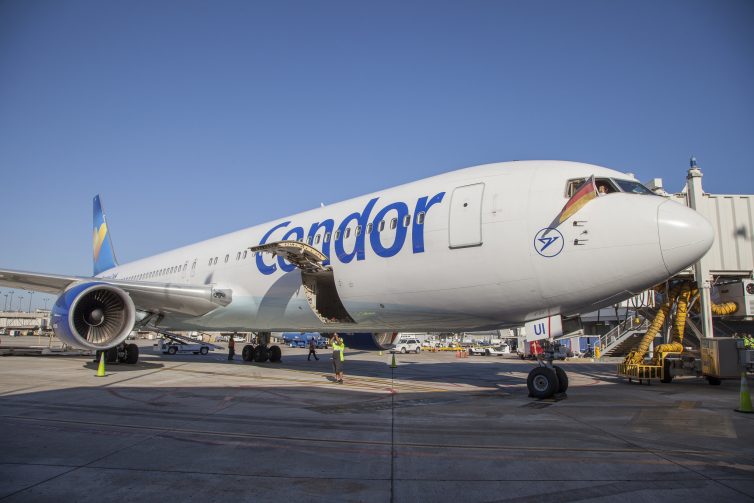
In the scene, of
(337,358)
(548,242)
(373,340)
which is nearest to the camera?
(548,242)

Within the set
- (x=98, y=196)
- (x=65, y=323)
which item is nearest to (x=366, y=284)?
(x=65, y=323)

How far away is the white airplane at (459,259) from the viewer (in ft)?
29.3

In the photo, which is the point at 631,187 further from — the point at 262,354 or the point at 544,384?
the point at 262,354

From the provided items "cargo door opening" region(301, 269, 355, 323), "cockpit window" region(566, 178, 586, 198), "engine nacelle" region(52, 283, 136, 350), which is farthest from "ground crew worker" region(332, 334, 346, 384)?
"cockpit window" region(566, 178, 586, 198)

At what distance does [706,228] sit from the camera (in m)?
8.70

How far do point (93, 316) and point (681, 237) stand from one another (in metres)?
15.4

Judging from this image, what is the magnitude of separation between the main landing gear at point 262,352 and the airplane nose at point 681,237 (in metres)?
17.1

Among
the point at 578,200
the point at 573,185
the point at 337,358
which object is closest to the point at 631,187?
the point at 573,185

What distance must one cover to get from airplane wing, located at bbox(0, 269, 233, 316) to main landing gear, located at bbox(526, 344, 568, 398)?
33.4ft

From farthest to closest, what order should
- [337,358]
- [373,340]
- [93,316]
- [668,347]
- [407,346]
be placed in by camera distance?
[407,346]
[373,340]
[668,347]
[93,316]
[337,358]

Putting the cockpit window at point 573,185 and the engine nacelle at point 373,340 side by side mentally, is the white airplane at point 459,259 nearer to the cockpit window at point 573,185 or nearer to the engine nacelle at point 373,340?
the cockpit window at point 573,185

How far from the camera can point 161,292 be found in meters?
16.7

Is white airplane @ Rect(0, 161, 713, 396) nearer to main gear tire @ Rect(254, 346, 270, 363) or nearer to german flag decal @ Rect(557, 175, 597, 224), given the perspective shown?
german flag decal @ Rect(557, 175, 597, 224)

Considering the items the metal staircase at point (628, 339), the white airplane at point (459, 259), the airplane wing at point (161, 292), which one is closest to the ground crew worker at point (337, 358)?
the white airplane at point (459, 259)
